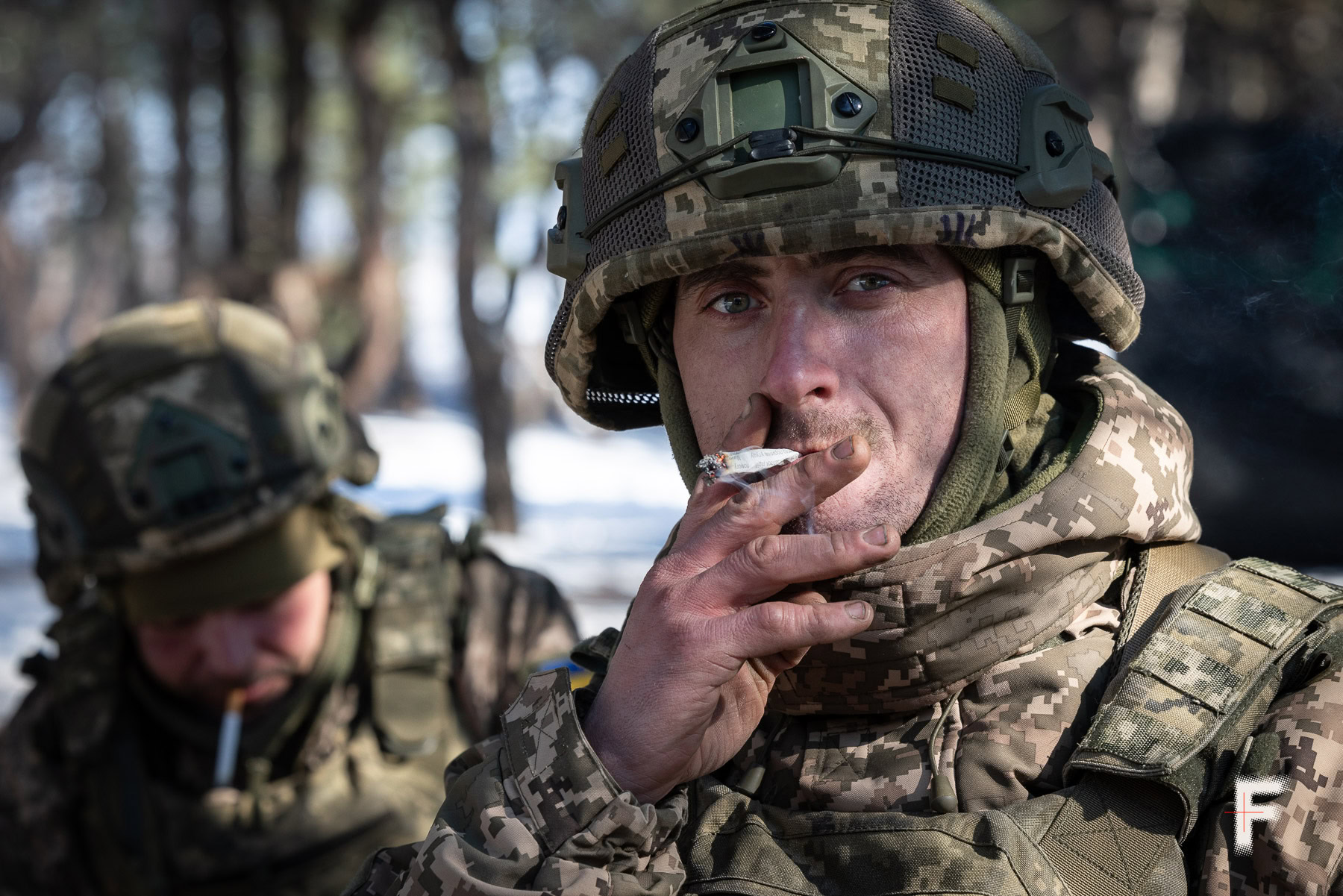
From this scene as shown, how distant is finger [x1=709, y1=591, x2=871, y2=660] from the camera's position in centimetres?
175

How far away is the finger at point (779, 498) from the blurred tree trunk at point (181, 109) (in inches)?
410

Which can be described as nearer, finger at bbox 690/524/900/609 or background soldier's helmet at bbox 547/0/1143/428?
finger at bbox 690/524/900/609

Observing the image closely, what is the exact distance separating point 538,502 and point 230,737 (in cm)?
1277

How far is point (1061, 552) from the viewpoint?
2047 mm

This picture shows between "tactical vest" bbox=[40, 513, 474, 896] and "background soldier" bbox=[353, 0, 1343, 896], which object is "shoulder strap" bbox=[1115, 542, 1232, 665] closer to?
"background soldier" bbox=[353, 0, 1343, 896]

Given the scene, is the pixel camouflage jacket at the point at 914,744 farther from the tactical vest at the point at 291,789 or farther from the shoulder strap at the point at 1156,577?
the tactical vest at the point at 291,789

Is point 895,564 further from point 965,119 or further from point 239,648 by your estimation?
point 239,648

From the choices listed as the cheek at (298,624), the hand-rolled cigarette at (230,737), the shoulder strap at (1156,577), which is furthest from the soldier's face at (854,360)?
the hand-rolled cigarette at (230,737)

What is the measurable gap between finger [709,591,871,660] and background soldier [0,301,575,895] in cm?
284

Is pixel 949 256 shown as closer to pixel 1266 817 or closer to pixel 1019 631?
pixel 1019 631

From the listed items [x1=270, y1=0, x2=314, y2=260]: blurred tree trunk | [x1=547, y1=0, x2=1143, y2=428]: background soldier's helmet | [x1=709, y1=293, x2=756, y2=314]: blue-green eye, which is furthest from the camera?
[x1=270, y1=0, x2=314, y2=260]: blurred tree trunk

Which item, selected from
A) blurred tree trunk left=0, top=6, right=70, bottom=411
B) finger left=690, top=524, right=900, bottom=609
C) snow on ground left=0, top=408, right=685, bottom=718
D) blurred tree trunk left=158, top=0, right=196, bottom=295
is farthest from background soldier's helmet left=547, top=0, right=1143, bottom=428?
blurred tree trunk left=0, top=6, right=70, bottom=411

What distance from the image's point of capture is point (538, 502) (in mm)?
17266

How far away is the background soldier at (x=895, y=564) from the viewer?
5.91 ft
